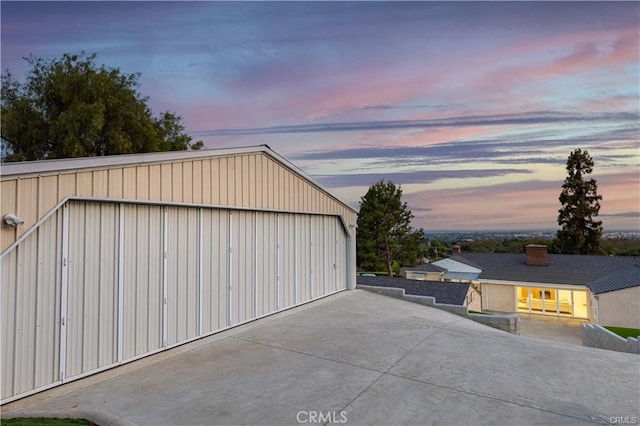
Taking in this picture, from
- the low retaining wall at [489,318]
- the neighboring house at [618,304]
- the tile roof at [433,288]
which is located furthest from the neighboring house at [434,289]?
the neighboring house at [618,304]

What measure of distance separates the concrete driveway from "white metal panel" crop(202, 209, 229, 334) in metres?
0.38

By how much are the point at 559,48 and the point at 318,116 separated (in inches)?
385

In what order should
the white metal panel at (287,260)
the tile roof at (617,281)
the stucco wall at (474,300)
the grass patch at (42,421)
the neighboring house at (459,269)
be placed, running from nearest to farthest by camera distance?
the grass patch at (42,421) < the white metal panel at (287,260) < the tile roof at (617,281) < the stucco wall at (474,300) < the neighboring house at (459,269)

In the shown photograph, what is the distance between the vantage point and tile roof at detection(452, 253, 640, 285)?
66.4 feet

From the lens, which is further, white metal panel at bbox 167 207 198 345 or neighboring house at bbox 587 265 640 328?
neighboring house at bbox 587 265 640 328

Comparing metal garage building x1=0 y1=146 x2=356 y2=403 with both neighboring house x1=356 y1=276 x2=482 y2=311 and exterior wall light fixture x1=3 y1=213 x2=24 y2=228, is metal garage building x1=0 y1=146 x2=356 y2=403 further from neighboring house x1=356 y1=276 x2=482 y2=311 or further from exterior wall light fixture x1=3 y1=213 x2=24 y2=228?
neighboring house x1=356 y1=276 x2=482 y2=311

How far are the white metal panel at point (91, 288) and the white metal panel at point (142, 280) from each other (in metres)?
0.19

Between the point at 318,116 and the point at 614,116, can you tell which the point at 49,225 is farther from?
the point at 614,116

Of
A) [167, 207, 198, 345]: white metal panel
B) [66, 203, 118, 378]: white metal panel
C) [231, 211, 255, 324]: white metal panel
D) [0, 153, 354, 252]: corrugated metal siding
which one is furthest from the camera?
[231, 211, 255, 324]: white metal panel

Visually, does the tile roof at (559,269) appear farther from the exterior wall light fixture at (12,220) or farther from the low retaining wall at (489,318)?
the exterior wall light fixture at (12,220)

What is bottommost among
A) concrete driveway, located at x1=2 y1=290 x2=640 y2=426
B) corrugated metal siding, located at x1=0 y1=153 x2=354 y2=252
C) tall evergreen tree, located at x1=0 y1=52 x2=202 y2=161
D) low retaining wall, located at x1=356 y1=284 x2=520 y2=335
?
low retaining wall, located at x1=356 y1=284 x2=520 y2=335

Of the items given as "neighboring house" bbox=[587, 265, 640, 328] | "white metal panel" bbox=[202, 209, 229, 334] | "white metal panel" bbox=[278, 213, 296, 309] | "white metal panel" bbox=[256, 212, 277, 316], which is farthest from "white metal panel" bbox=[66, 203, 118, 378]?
"neighboring house" bbox=[587, 265, 640, 328]

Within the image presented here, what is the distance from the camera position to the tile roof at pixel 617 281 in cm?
1733

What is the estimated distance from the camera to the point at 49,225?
433 centimetres
